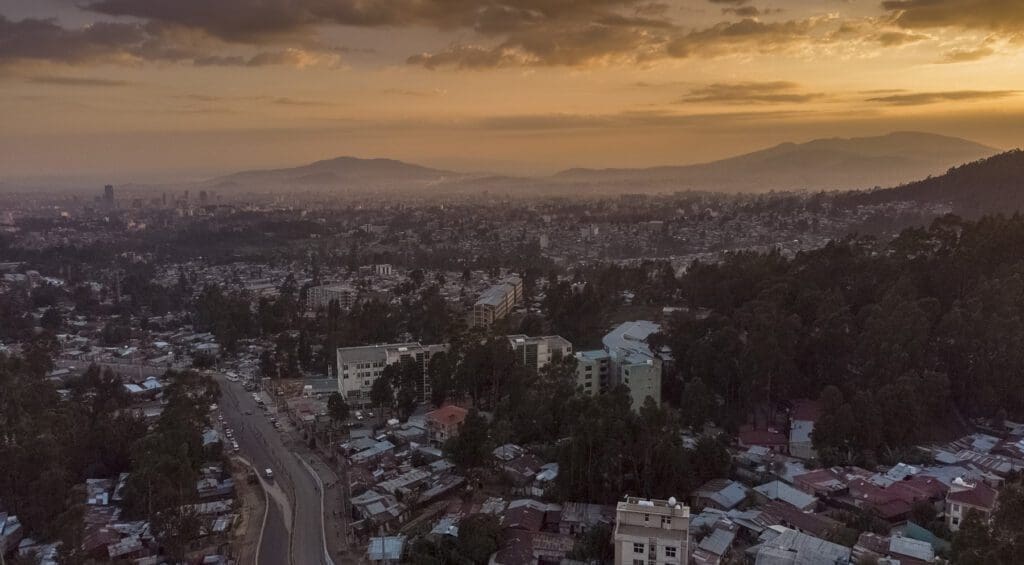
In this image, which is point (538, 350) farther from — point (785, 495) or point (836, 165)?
point (836, 165)

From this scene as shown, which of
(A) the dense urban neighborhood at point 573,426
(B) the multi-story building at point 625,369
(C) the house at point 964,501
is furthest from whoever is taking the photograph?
(B) the multi-story building at point 625,369

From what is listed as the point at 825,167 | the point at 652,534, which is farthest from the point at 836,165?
the point at 652,534

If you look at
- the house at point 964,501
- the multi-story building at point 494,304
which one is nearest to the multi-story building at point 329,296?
the multi-story building at point 494,304

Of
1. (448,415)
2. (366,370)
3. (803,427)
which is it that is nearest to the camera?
(803,427)

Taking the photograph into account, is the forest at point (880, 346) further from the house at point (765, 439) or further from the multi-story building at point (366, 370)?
the multi-story building at point (366, 370)

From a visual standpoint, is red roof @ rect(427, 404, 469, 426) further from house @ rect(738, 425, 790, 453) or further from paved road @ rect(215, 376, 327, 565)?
house @ rect(738, 425, 790, 453)
